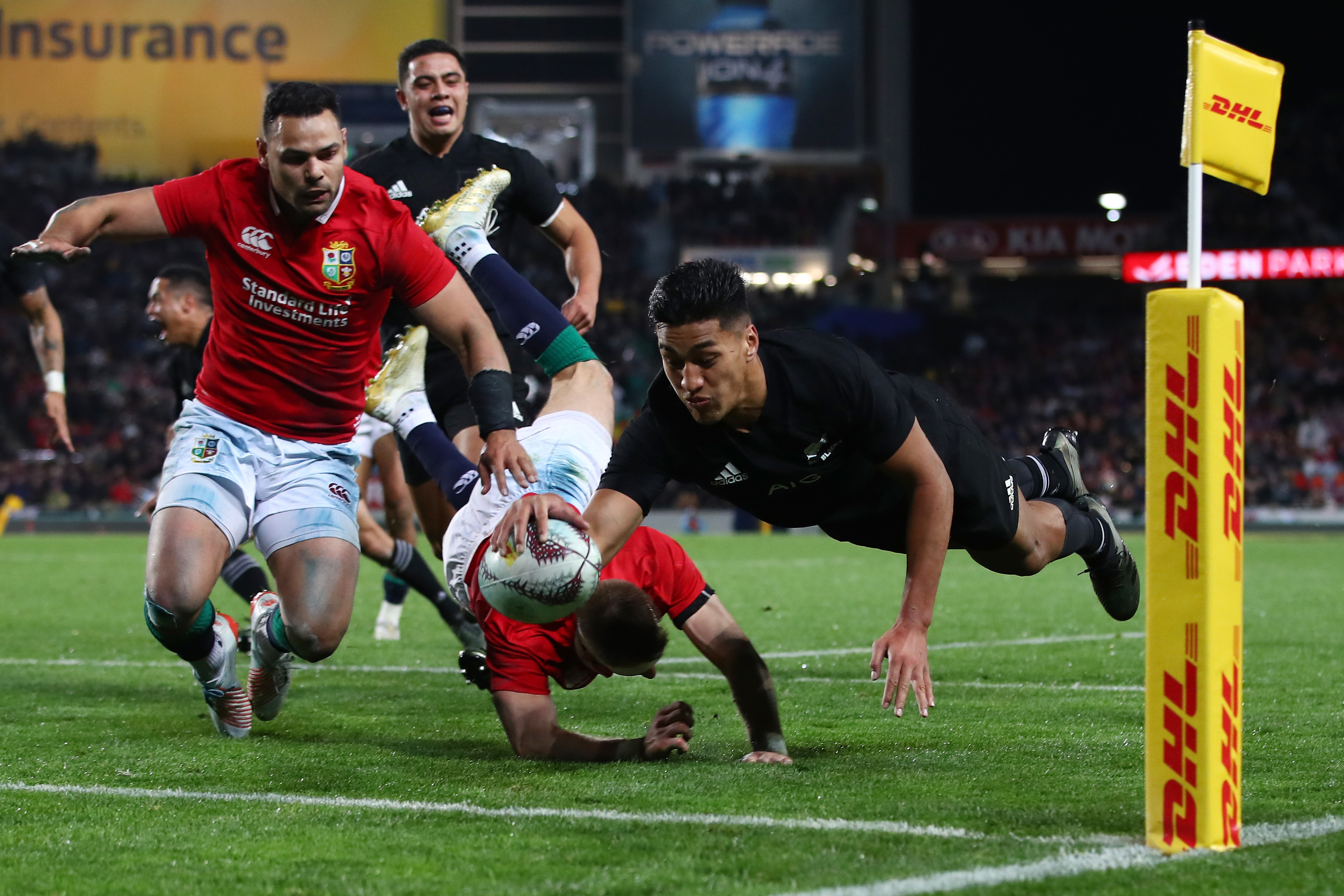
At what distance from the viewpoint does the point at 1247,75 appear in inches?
132

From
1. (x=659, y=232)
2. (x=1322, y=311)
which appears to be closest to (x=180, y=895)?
(x=1322, y=311)

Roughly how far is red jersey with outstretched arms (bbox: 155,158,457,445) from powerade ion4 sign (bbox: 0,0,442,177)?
33017 mm

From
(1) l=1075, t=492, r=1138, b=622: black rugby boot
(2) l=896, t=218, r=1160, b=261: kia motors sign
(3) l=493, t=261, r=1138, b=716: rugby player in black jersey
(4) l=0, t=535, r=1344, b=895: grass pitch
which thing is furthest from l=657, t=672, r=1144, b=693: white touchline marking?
(2) l=896, t=218, r=1160, b=261: kia motors sign

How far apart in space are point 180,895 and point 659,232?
33808mm

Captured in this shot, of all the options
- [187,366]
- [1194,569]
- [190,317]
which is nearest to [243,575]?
[187,366]

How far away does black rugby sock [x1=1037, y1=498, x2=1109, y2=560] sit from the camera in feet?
18.6

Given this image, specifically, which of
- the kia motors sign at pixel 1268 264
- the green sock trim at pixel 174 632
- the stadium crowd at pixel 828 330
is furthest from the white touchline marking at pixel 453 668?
the kia motors sign at pixel 1268 264

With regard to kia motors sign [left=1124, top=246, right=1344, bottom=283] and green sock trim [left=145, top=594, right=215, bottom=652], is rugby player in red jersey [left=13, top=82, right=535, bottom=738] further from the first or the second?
kia motors sign [left=1124, top=246, right=1344, bottom=283]

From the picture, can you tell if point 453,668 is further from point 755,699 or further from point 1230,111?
point 1230,111

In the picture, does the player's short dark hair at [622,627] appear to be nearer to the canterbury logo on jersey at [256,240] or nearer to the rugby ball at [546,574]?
the rugby ball at [546,574]

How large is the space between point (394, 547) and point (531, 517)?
12.4 ft

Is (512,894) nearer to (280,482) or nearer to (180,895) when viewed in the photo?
(180,895)

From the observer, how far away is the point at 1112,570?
595 cm

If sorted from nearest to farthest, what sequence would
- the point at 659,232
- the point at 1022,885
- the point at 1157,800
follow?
1. the point at 1022,885
2. the point at 1157,800
3. the point at 659,232
